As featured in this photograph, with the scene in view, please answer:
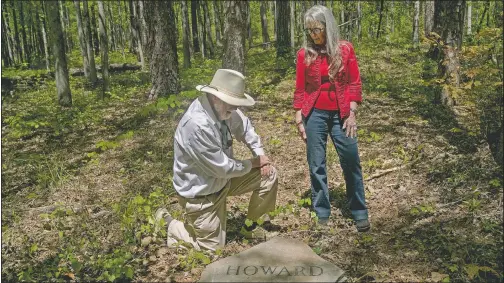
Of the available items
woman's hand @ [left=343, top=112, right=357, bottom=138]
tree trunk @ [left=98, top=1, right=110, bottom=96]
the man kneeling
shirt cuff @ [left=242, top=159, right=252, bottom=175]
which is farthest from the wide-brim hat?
tree trunk @ [left=98, top=1, right=110, bottom=96]

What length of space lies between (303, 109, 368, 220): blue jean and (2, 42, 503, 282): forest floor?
0.71 feet

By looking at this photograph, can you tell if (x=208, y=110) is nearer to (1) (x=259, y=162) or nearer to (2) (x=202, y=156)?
(2) (x=202, y=156)

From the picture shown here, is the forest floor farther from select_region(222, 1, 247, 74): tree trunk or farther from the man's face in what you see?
select_region(222, 1, 247, 74): tree trunk

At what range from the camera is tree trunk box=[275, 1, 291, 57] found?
619 inches

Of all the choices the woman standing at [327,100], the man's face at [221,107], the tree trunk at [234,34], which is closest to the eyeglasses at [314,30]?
the woman standing at [327,100]

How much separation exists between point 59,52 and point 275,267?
904 cm

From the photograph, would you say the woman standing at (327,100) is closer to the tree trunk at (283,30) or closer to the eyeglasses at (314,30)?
the eyeglasses at (314,30)

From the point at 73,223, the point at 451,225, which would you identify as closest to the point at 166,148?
the point at 73,223

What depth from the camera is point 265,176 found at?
4.00 metres

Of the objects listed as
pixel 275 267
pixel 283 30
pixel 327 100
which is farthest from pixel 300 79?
pixel 283 30

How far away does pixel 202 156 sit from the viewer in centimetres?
350

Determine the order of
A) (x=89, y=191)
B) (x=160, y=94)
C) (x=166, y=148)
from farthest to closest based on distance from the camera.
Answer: (x=160, y=94) → (x=166, y=148) → (x=89, y=191)

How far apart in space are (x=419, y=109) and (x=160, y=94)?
5.68 meters

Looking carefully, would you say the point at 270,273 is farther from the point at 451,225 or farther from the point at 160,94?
the point at 160,94
